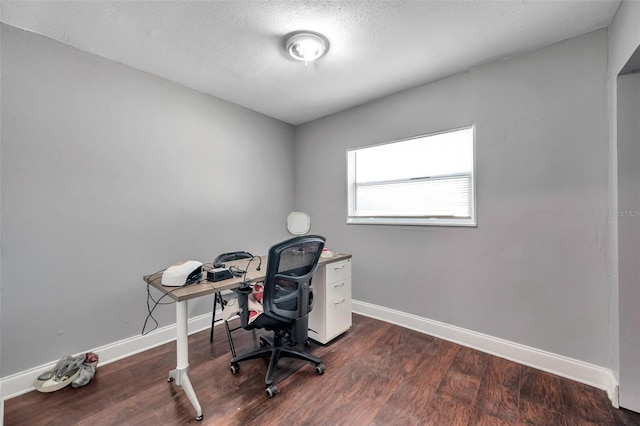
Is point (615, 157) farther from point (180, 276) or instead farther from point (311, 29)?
point (180, 276)

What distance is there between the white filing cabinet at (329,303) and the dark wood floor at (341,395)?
21 cm

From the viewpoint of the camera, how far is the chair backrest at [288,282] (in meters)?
1.69

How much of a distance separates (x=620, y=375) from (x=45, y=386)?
368 centimetres

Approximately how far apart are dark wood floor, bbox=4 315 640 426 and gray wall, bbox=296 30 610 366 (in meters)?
0.38

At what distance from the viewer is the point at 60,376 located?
1.75m

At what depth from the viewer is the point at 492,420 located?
4.82 ft

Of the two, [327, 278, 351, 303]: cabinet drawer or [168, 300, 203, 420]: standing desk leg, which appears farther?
[327, 278, 351, 303]: cabinet drawer

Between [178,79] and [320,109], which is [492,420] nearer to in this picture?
[320,109]

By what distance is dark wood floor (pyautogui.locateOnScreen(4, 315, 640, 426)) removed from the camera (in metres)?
1.49

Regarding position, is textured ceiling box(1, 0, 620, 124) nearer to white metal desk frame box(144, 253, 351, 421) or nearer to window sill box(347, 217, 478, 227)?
window sill box(347, 217, 478, 227)

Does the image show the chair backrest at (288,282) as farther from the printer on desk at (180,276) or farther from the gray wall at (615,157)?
the gray wall at (615,157)

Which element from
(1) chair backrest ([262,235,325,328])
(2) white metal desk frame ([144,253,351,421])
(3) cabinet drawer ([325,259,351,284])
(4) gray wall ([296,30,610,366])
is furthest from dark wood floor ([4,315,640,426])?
(3) cabinet drawer ([325,259,351,284])

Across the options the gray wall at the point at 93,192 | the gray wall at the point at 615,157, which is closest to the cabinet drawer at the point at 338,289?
the gray wall at the point at 93,192

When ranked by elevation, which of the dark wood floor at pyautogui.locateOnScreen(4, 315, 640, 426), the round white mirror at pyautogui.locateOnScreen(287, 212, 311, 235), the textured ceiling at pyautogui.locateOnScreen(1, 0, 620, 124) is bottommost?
the dark wood floor at pyautogui.locateOnScreen(4, 315, 640, 426)
